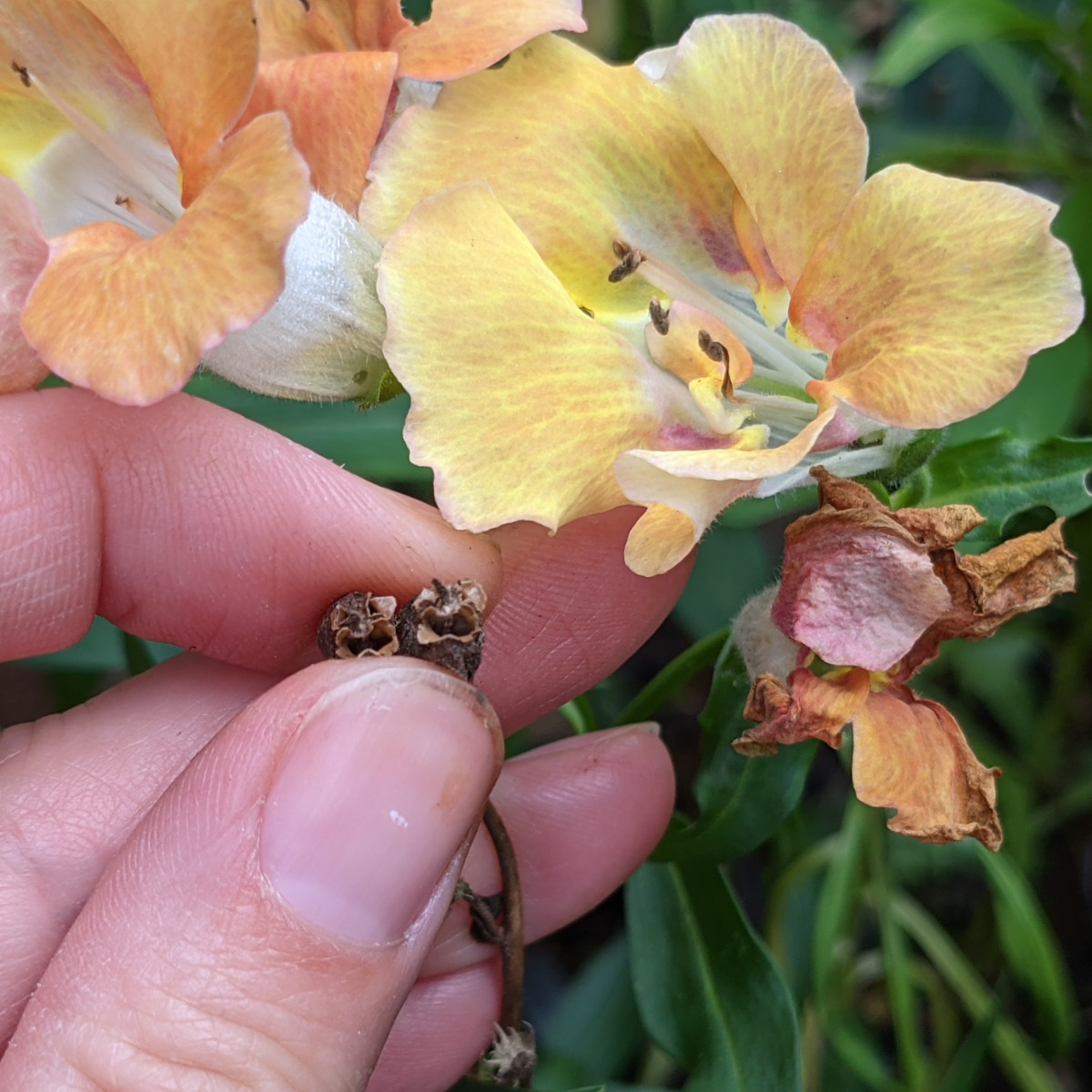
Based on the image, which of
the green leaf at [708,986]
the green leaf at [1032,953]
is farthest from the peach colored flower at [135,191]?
the green leaf at [1032,953]

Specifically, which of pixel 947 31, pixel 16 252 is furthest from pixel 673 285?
pixel 947 31

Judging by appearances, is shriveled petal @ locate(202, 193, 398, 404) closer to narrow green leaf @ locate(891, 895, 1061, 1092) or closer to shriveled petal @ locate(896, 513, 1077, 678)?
shriveled petal @ locate(896, 513, 1077, 678)

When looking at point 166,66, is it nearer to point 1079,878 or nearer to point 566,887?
point 566,887

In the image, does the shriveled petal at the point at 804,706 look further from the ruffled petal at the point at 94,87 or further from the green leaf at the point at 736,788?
the ruffled petal at the point at 94,87

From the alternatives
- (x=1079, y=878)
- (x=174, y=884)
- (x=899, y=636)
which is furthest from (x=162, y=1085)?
(x=1079, y=878)

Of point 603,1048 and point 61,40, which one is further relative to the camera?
point 603,1048

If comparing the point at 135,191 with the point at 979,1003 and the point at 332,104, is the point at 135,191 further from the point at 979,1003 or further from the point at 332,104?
the point at 979,1003
